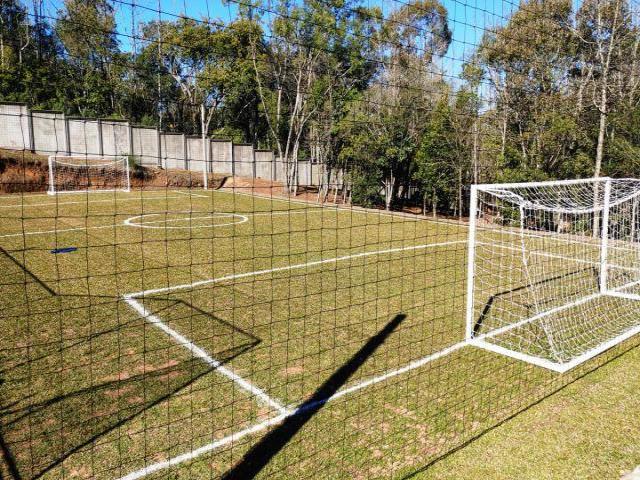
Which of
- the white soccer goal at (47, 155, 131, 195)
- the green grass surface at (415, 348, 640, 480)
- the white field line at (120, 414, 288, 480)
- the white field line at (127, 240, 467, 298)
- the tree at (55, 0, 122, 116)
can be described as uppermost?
the tree at (55, 0, 122, 116)

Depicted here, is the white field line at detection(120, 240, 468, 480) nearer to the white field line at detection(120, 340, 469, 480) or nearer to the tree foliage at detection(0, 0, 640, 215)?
the white field line at detection(120, 340, 469, 480)

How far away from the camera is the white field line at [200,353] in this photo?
4199 millimetres

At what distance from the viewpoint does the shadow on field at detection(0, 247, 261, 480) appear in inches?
141

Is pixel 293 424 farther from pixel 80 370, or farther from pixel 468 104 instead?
pixel 468 104

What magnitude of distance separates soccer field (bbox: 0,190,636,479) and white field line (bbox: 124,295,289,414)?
0.8 inches

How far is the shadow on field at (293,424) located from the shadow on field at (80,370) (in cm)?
82

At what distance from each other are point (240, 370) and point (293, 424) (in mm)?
1072

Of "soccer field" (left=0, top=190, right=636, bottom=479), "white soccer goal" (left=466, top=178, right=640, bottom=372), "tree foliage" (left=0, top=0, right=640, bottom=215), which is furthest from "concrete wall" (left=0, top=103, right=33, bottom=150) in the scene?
"white soccer goal" (left=466, top=178, right=640, bottom=372)

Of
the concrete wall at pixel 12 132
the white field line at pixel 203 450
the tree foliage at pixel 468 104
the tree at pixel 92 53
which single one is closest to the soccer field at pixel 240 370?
the white field line at pixel 203 450

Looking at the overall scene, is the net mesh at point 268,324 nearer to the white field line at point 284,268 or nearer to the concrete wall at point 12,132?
the white field line at point 284,268

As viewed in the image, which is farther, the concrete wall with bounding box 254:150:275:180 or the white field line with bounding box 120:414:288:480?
the concrete wall with bounding box 254:150:275:180

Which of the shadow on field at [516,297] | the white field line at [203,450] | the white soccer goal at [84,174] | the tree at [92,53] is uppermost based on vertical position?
the tree at [92,53]

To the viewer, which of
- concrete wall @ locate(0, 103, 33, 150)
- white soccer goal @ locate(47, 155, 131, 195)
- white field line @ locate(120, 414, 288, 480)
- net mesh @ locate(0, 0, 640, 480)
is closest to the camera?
white field line @ locate(120, 414, 288, 480)

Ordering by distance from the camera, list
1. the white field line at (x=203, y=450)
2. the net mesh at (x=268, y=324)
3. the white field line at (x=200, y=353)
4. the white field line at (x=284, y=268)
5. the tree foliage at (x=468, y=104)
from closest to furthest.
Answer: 1. the white field line at (x=203, y=450)
2. the net mesh at (x=268, y=324)
3. the white field line at (x=200, y=353)
4. the white field line at (x=284, y=268)
5. the tree foliage at (x=468, y=104)
